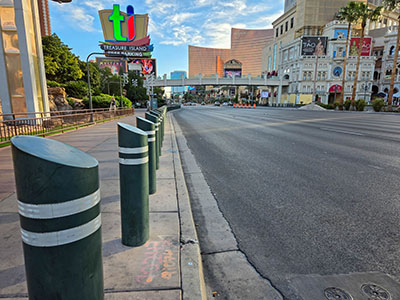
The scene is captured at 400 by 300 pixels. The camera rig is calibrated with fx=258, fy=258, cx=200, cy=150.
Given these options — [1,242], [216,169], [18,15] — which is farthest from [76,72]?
[1,242]

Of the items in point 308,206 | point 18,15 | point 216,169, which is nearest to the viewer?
point 308,206

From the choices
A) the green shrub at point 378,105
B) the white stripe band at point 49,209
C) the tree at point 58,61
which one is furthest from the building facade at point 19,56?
the green shrub at point 378,105

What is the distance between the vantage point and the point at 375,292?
2.12 meters

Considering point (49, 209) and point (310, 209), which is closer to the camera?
point (49, 209)

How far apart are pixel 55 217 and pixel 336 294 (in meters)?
2.18

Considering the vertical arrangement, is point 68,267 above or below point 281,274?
above

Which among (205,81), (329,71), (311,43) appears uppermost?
(311,43)

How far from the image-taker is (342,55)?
74938 mm

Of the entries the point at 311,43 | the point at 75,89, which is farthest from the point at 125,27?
the point at 311,43

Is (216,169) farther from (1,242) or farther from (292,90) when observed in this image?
(292,90)

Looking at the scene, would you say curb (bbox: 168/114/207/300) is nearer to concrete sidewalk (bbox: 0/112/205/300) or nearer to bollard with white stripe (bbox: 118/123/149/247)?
concrete sidewalk (bbox: 0/112/205/300)

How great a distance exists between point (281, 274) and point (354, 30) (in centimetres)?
9912

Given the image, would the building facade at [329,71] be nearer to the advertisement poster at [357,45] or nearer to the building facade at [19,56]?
the advertisement poster at [357,45]

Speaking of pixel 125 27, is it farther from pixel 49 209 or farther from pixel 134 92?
pixel 49 209
